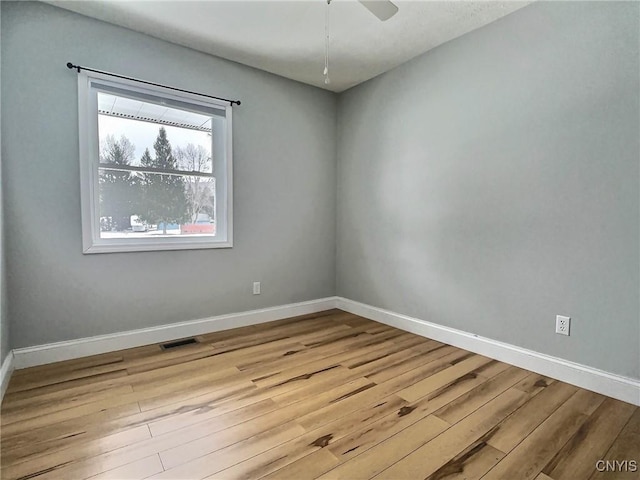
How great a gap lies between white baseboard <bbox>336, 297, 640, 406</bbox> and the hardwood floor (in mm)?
74

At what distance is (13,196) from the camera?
2.27 meters

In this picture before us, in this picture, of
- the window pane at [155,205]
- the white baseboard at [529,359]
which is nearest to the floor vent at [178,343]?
the window pane at [155,205]

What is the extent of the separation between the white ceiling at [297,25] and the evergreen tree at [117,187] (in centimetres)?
94

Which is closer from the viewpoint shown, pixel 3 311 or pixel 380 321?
pixel 3 311

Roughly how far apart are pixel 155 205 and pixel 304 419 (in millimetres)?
2154

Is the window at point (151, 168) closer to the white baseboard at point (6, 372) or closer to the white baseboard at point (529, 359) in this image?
the white baseboard at point (6, 372)

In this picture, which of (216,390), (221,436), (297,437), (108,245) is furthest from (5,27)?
(297,437)

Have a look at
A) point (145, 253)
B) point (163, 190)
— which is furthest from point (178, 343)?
point (163, 190)

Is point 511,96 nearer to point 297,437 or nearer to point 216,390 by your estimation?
point 297,437

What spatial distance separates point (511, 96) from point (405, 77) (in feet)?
3.51

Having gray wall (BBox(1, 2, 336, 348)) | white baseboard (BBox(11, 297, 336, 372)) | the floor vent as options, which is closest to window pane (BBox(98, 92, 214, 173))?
gray wall (BBox(1, 2, 336, 348))

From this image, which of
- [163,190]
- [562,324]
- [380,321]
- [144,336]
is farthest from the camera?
[380,321]

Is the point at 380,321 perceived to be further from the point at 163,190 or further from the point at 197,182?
the point at 163,190

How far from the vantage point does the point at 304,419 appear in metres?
1.76
